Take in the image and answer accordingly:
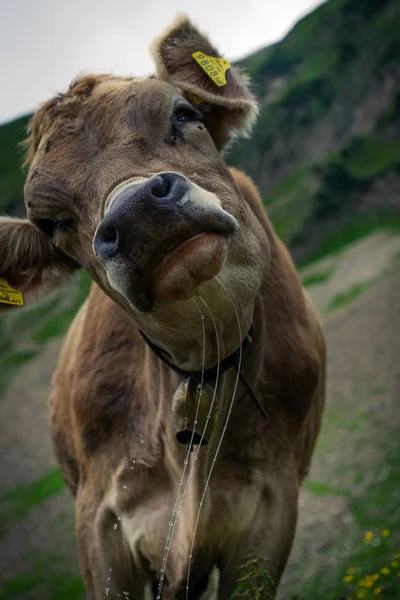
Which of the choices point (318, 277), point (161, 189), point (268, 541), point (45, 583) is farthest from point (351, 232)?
point (161, 189)

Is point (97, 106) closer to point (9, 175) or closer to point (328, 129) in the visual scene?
point (328, 129)

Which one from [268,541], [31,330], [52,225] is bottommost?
[31,330]

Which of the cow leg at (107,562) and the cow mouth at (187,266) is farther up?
the cow mouth at (187,266)

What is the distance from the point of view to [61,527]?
12.6m

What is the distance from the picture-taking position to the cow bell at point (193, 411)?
4.12m

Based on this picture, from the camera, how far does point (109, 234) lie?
10.9 ft

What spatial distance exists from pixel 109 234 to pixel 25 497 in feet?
40.3

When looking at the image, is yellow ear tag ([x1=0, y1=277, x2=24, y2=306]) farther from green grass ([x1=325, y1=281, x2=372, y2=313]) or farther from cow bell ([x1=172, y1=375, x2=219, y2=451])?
green grass ([x1=325, y1=281, x2=372, y2=313])

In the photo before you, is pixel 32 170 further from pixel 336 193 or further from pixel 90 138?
pixel 336 193

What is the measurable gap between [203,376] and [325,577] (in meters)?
4.26

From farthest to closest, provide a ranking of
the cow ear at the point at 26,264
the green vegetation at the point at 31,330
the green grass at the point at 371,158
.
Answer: the green grass at the point at 371,158 < the green vegetation at the point at 31,330 < the cow ear at the point at 26,264

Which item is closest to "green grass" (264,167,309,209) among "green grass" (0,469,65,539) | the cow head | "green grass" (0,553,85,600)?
"green grass" (0,469,65,539)

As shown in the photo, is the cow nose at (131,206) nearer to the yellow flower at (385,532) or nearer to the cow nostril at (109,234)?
the cow nostril at (109,234)

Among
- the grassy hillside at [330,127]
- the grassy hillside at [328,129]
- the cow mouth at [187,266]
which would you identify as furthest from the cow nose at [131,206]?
the grassy hillside at [328,129]
